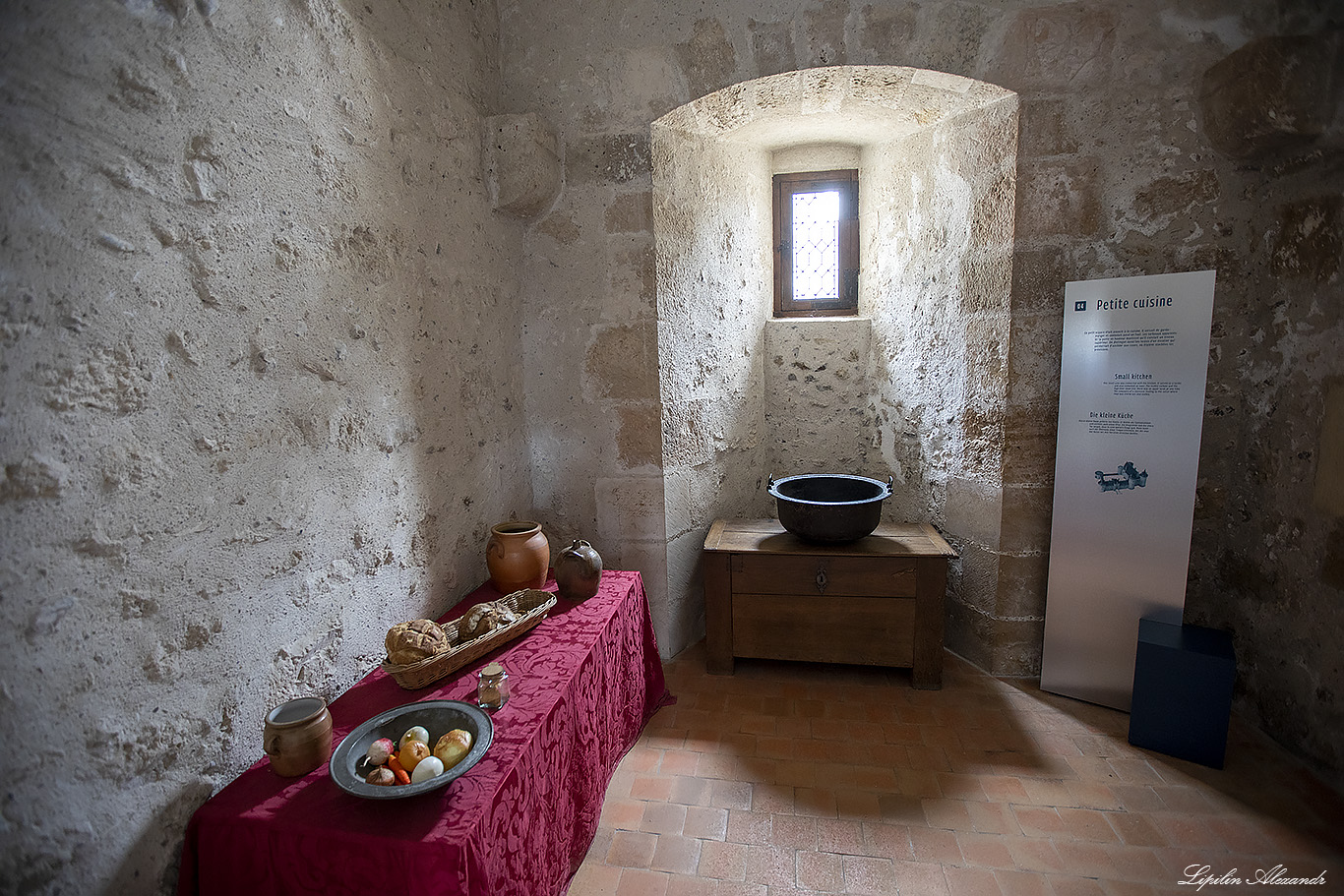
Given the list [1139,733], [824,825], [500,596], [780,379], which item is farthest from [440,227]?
[1139,733]

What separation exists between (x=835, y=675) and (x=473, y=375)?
1963 millimetres

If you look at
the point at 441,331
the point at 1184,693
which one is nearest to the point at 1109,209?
the point at 1184,693

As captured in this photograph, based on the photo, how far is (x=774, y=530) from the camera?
2836mm

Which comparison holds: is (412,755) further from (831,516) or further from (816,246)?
(816,246)

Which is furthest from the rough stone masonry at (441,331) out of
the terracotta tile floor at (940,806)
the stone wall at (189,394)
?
the terracotta tile floor at (940,806)

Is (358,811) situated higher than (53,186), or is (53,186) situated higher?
(53,186)

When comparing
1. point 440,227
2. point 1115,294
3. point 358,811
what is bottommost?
point 358,811

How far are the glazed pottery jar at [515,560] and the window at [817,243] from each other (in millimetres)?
2097

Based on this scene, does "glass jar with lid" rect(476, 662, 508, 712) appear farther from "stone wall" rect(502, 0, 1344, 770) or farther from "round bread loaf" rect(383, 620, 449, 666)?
"stone wall" rect(502, 0, 1344, 770)

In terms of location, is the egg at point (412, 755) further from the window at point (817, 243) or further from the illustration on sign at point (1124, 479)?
the window at point (817, 243)

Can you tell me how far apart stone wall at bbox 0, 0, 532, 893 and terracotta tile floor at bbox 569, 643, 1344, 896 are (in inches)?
40.2

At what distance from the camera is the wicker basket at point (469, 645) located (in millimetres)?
1575

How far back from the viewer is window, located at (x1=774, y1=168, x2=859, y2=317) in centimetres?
338

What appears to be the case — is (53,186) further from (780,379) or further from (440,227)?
(780,379)
